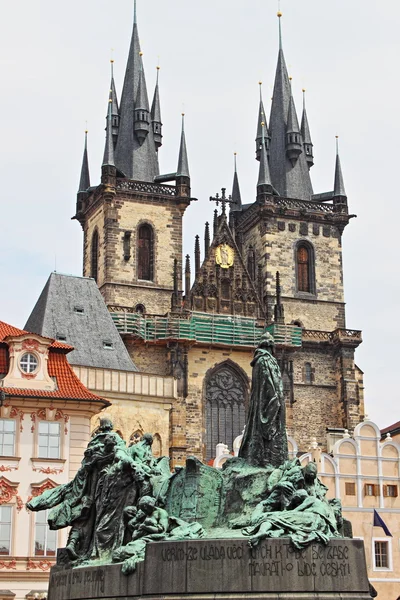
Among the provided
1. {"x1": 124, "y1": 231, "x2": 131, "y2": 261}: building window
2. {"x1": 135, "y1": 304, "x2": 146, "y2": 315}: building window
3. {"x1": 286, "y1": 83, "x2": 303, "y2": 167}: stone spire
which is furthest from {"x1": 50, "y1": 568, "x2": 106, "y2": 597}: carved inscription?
{"x1": 286, "y1": 83, "x2": 303, "y2": 167}: stone spire

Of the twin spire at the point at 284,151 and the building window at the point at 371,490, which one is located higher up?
the twin spire at the point at 284,151

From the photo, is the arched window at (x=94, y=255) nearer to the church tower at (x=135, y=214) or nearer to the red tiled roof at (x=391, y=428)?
the church tower at (x=135, y=214)

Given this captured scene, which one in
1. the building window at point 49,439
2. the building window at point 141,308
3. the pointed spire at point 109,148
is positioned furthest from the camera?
the pointed spire at point 109,148

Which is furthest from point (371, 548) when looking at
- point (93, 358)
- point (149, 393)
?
point (93, 358)

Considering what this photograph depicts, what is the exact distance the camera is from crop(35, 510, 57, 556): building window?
27078mm

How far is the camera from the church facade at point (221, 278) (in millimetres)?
49906

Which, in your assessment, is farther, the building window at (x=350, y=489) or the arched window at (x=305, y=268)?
the arched window at (x=305, y=268)

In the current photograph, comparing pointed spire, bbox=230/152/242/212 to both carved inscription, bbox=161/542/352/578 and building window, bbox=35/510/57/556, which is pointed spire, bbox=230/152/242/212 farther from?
carved inscription, bbox=161/542/352/578

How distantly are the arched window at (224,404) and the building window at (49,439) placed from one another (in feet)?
70.7

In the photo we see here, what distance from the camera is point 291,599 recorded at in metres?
11.7

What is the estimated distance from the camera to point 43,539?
2722 centimetres

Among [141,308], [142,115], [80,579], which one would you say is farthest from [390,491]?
[142,115]

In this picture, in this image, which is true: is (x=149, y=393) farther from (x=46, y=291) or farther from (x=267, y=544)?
(x=267, y=544)

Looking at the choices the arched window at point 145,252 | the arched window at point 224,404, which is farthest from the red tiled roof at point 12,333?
the arched window at point 145,252
